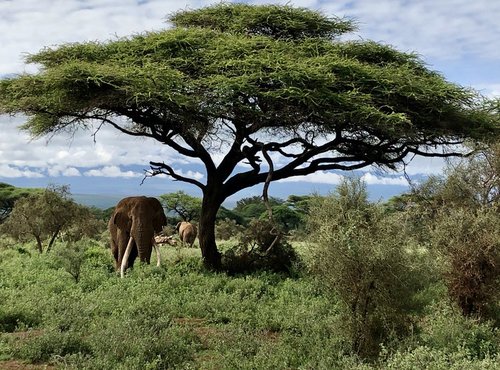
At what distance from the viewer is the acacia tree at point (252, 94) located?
535 inches

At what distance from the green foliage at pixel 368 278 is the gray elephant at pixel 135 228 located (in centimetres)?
795

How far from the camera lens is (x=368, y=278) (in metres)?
7.89

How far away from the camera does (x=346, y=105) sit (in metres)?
13.6

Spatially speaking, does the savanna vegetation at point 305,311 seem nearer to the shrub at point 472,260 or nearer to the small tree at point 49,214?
the shrub at point 472,260

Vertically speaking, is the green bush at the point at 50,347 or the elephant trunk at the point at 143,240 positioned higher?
the elephant trunk at the point at 143,240

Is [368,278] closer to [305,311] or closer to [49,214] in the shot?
[305,311]

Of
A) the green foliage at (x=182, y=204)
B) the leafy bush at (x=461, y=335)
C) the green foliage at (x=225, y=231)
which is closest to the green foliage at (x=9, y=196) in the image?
the green foliage at (x=182, y=204)

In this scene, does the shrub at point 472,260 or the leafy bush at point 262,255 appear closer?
the shrub at point 472,260

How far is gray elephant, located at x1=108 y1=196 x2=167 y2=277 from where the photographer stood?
1548cm

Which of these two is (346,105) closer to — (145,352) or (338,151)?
(338,151)

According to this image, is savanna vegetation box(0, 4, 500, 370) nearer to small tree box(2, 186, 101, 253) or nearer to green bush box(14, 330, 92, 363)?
green bush box(14, 330, 92, 363)

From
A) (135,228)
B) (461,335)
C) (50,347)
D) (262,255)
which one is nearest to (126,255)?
(135,228)

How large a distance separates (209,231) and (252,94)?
474 centimetres

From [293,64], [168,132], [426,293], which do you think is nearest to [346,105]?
[293,64]
